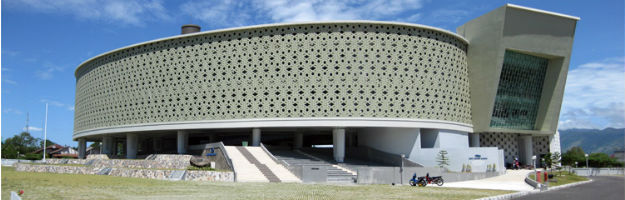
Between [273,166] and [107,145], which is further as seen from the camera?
[107,145]

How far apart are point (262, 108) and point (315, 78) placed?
463 cm

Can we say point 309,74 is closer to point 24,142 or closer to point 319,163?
point 319,163

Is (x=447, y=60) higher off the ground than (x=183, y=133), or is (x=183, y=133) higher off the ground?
(x=447, y=60)

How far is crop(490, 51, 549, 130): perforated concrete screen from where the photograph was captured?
43.0 metres

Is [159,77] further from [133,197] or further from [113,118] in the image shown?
[133,197]

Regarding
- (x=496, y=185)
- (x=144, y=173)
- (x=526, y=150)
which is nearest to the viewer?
(x=496, y=185)

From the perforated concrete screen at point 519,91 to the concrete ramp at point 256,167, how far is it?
72.4ft

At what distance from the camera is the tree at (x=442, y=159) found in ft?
120

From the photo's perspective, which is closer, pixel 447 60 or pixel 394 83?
pixel 394 83

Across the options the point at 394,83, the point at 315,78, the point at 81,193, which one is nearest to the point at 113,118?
the point at 315,78

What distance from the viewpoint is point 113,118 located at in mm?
44594

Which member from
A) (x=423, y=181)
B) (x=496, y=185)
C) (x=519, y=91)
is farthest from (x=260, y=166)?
(x=519, y=91)

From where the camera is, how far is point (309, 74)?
36.8 m

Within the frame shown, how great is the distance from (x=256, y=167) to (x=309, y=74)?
32.5 ft
